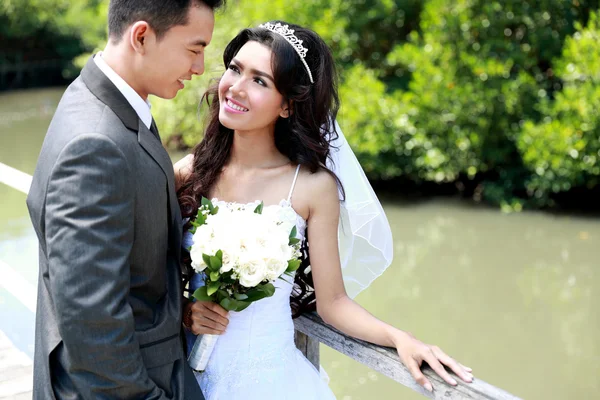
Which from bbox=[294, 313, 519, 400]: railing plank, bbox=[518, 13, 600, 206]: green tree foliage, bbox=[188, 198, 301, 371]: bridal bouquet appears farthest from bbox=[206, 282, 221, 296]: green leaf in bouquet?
bbox=[518, 13, 600, 206]: green tree foliage

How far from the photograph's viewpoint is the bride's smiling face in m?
2.30

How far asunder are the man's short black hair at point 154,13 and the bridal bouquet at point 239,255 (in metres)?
0.53

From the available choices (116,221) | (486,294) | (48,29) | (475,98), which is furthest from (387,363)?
(48,29)

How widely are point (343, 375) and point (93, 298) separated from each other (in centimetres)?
495

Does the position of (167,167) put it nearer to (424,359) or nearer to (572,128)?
(424,359)

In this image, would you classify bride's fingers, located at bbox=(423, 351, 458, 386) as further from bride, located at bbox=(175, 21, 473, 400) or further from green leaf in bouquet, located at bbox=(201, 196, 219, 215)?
green leaf in bouquet, located at bbox=(201, 196, 219, 215)

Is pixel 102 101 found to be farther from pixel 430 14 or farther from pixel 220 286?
pixel 430 14

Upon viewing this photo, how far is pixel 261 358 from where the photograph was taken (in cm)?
227

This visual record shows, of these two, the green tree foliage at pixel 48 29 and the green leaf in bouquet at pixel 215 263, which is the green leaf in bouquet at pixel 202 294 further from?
the green tree foliage at pixel 48 29

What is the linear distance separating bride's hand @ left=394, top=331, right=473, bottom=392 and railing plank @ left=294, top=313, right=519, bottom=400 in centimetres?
2

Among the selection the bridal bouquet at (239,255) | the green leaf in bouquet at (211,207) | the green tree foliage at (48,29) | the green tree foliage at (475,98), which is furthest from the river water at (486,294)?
the green tree foliage at (48,29)

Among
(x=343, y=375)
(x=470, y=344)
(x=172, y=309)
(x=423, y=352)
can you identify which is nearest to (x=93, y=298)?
(x=172, y=309)

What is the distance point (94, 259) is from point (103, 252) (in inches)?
0.9

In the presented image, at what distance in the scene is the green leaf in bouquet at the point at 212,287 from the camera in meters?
1.83
